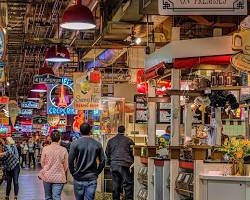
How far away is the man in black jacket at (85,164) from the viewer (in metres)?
10.7

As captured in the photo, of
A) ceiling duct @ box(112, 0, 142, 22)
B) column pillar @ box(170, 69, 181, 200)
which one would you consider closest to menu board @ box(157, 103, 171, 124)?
ceiling duct @ box(112, 0, 142, 22)

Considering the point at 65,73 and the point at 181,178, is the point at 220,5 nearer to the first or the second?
the point at 181,178

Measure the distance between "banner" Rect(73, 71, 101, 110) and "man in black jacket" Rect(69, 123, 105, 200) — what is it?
8916mm

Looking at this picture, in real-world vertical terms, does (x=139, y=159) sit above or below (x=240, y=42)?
below

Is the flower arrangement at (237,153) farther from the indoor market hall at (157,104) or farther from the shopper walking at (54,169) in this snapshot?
the shopper walking at (54,169)

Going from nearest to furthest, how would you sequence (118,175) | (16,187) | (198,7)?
1. (198,7)
2. (118,175)
3. (16,187)

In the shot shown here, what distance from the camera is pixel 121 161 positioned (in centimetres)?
1483

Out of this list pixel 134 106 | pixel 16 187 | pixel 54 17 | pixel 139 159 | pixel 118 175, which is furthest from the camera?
pixel 54 17

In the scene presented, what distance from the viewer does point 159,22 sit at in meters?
16.6

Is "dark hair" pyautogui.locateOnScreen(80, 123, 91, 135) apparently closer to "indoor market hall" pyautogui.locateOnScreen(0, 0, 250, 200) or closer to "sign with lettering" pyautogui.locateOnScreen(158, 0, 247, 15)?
"indoor market hall" pyautogui.locateOnScreen(0, 0, 250, 200)

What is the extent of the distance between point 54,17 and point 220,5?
45.5 feet

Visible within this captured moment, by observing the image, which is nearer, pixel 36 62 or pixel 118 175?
pixel 118 175

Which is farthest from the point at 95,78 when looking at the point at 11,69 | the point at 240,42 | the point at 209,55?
the point at 11,69

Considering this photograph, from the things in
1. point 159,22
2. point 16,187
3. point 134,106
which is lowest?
point 16,187
